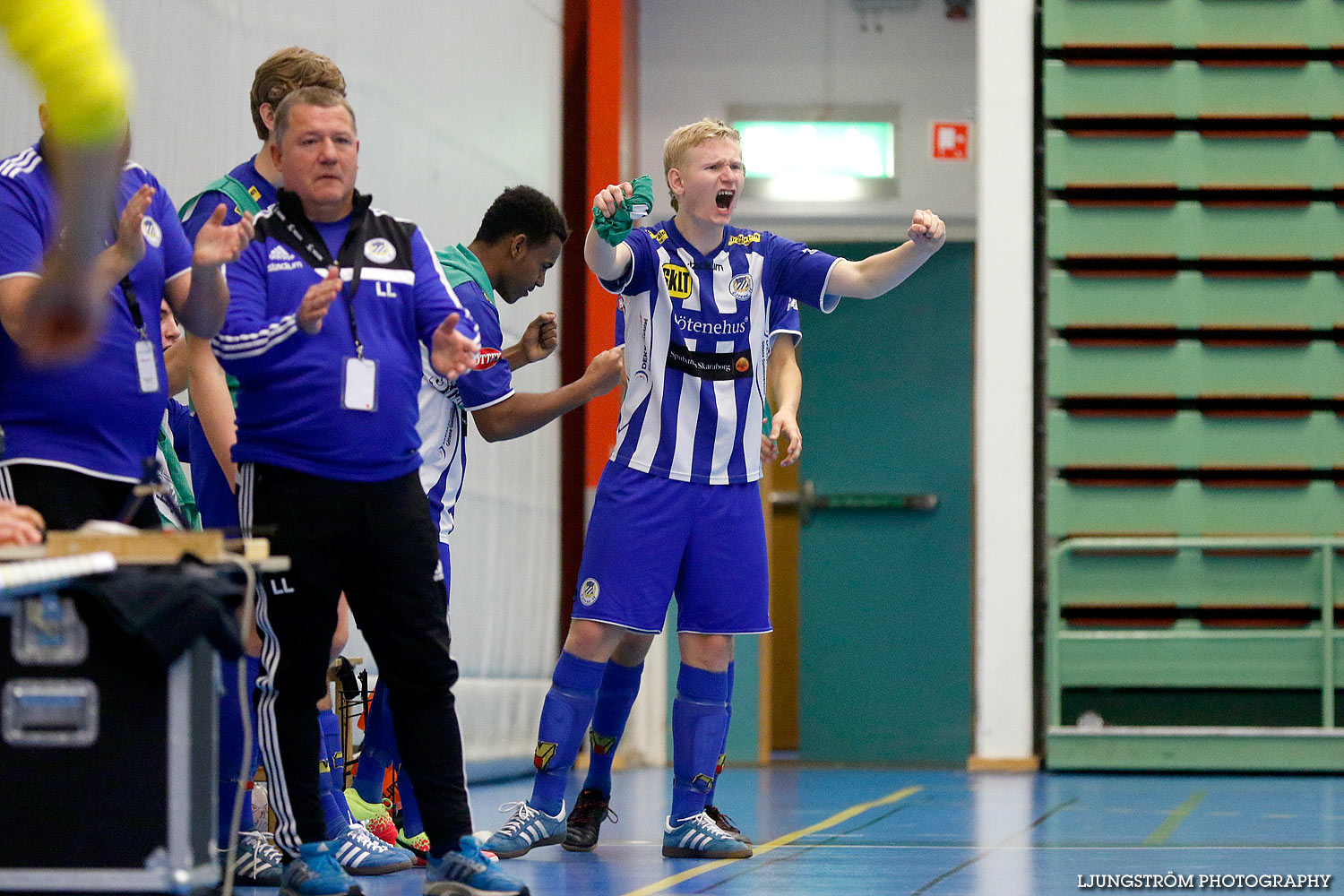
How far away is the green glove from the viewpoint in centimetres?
386

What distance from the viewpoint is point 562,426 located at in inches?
325

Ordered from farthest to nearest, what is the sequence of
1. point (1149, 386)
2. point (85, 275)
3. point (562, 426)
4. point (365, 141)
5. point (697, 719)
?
point (562, 426), point (1149, 386), point (365, 141), point (697, 719), point (85, 275)

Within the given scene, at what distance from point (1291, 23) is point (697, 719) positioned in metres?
5.13

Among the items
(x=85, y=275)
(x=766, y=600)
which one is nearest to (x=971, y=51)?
(x=766, y=600)

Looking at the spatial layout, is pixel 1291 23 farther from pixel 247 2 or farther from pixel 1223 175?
pixel 247 2

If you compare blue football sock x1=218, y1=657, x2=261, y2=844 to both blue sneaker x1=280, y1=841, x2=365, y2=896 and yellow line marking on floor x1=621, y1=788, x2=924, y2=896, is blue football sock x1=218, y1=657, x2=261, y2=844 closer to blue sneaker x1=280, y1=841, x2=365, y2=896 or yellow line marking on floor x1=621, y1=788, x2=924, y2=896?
blue sneaker x1=280, y1=841, x2=365, y2=896

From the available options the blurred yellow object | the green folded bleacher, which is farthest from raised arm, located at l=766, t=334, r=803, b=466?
the blurred yellow object

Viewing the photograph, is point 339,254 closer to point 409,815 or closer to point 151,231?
point 151,231

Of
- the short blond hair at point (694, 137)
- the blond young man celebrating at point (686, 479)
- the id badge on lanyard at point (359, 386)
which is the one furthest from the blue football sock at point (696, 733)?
the id badge on lanyard at point (359, 386)

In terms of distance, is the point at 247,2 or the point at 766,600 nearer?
the point at 766,600

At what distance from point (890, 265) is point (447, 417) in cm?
118

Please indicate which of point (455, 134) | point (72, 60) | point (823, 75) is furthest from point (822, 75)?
point (72, 60)

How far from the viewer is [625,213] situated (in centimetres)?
388

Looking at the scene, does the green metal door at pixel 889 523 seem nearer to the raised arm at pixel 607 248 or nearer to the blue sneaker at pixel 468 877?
the raised arm at pixel 607 248
